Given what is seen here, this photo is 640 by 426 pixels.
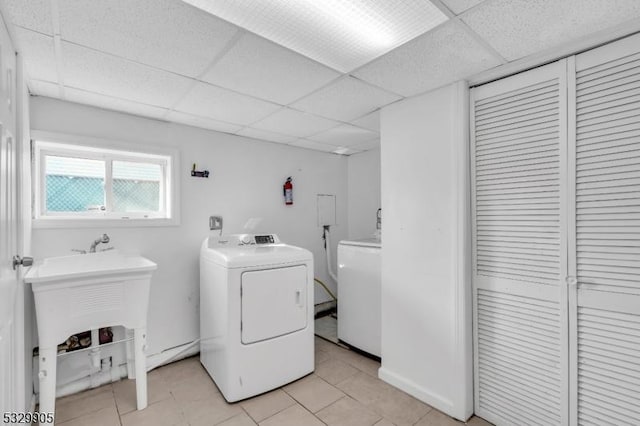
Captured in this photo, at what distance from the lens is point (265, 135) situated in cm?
304

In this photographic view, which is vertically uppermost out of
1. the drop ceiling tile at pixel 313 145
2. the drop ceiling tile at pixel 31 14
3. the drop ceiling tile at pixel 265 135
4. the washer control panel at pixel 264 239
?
the drop ceiling tile at pixel 31 14

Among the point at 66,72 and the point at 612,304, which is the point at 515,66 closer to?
the point at 612,304

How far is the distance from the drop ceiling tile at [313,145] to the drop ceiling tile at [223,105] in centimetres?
82

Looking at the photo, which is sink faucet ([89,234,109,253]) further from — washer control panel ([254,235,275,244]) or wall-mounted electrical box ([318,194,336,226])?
wall-mounted electrical box ([318,194,336,226])

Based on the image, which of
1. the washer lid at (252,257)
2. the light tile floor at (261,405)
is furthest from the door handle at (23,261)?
the light tile floor at (261,405)

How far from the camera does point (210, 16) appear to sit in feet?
4.15

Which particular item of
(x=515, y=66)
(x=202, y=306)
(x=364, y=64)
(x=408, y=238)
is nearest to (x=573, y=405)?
(x=408, y=238)

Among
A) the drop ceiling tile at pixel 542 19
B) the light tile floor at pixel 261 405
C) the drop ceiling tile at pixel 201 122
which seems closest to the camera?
the drop ceiling tile at pixel 542 19

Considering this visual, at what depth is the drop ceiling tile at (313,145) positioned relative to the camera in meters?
3.33

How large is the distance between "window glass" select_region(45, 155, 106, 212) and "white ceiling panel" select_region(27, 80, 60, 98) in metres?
0.47

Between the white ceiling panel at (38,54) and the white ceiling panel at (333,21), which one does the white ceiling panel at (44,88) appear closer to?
the white ceiling panel at (38,54)

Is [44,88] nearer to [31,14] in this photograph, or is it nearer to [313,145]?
[31,14]

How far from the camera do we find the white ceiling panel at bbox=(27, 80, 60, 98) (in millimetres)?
1857

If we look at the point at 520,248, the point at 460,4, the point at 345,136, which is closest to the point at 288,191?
the point at 345,136
